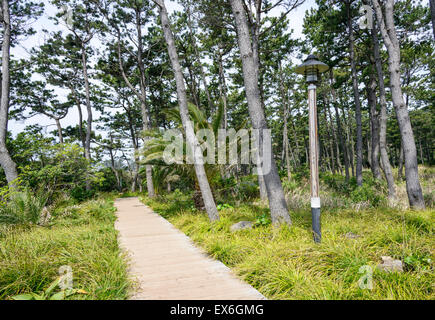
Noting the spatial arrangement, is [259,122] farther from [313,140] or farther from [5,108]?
[5,108]

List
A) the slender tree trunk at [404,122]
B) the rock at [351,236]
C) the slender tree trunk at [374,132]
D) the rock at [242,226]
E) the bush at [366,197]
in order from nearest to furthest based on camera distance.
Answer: the rock at [351,236] → the rock at [242,226] → the slender tree trunk at [404,122] → the bush at [366,197] → the slender tree trunk at [374,132]

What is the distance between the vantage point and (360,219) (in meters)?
4.71

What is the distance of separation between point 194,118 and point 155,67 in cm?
992

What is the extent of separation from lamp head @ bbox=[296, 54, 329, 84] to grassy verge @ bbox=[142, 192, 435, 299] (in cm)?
238

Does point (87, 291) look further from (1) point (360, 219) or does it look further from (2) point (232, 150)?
(2) point (232, 150)

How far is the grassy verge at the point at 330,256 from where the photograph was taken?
234cm

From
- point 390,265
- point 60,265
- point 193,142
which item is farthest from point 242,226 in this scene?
point 60,265

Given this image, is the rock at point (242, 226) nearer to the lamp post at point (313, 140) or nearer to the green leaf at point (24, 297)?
the lamp post at point (313, 140)

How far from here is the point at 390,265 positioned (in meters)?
2.74

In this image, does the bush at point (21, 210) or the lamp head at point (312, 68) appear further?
the bush at point (21, 210)

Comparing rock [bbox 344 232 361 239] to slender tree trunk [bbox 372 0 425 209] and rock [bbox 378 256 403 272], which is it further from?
slender tree trunk [bbox 372 0 425 209]

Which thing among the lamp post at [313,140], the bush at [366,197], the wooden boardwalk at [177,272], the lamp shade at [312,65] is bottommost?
the wooden boardwalk at [177,272]

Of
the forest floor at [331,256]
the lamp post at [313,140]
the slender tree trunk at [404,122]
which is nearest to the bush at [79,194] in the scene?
the forest floor at [331,256]

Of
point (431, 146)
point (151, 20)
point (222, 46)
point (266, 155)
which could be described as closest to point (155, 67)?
point (151, 20)
